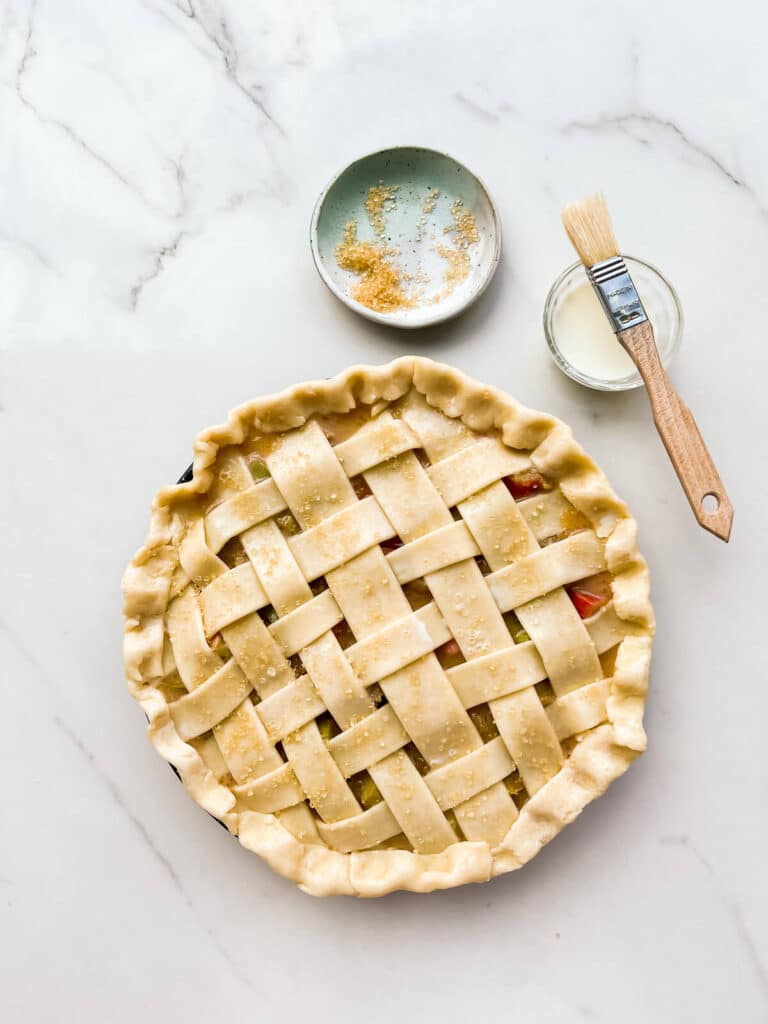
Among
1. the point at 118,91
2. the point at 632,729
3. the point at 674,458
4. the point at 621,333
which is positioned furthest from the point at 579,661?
the point at 118,91

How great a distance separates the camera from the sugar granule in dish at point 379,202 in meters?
1.67

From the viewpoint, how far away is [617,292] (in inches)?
59.3

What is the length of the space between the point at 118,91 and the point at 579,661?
134 centimetres

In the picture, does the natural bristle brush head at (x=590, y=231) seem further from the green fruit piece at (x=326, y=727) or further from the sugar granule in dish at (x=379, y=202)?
the green fruit piece at (x=326, y=727)

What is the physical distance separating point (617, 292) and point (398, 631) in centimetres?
66

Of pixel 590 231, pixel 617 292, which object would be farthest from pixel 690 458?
pixel 590 231

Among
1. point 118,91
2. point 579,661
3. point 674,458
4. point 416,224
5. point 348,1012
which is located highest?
point 118,91

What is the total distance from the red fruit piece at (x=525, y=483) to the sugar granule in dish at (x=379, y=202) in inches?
20.8

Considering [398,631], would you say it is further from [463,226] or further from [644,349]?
[463,226]

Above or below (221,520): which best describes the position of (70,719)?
below

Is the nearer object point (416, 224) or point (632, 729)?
point (632, 729)

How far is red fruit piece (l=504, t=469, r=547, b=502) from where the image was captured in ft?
4.98

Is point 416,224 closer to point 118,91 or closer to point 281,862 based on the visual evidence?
point 118,91

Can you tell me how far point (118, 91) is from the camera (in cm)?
173
